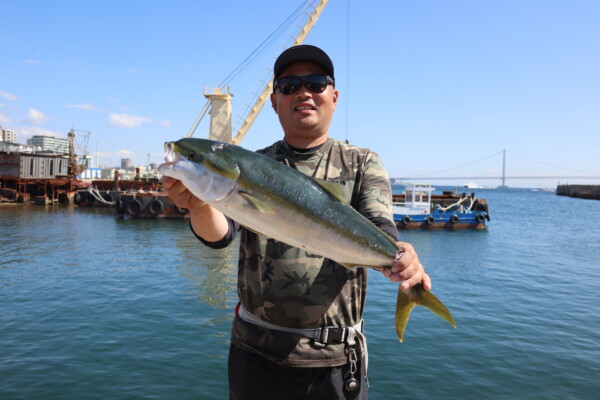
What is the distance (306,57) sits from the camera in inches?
126

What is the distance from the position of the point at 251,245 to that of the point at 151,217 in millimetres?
41620

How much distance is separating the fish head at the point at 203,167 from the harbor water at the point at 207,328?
24.5 feet

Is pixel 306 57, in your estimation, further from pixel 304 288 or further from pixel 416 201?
pixel 416 201

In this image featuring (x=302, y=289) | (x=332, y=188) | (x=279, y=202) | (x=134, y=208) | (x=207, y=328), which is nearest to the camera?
(x=279, y=202)

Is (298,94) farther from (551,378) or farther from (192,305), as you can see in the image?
(192,305)

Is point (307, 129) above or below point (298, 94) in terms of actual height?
below

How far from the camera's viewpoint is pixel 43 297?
15.1 m

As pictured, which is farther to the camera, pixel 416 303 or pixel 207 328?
pixel 207 328

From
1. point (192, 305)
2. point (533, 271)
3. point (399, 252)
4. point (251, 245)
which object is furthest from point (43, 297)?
point (533, 271)

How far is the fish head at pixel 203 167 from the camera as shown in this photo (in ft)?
8.81

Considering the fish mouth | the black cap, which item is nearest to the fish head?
the fish mouth

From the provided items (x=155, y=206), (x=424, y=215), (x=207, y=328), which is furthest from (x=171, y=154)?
(x=155, y=206)

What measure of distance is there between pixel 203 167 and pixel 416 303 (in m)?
1.91

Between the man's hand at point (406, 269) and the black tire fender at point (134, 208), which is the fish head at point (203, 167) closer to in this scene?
the man's hand at point (406, 269)
